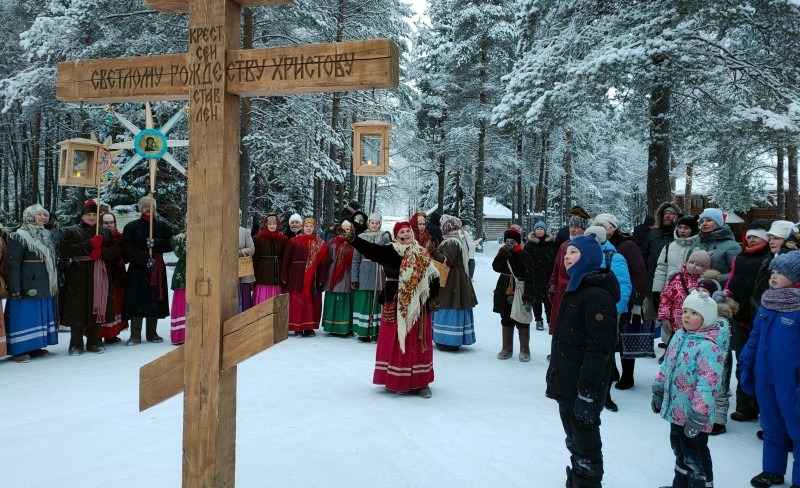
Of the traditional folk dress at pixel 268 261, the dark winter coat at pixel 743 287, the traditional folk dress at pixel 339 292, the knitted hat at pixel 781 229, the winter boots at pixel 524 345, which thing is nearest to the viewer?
the knitted hat at pixel 781 229

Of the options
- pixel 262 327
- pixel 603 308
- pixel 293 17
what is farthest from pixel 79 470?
pixel 293 17

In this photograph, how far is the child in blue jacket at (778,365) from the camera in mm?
4020

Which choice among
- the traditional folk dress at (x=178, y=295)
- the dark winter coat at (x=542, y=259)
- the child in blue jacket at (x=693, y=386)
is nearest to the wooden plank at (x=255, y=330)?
the child in blue jacket at (x=693, y=386)

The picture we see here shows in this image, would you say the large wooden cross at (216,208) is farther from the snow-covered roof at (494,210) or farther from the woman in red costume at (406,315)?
the snow-covered roof at (494,210)

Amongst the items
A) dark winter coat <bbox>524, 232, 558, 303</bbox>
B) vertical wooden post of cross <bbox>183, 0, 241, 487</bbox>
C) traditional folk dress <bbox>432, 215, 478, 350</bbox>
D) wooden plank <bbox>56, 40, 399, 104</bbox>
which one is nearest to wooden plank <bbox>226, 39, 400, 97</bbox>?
wooden plank <bbox>56, 40, 399, 104</bbox>

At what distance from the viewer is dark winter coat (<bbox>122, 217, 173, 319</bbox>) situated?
8453 mm

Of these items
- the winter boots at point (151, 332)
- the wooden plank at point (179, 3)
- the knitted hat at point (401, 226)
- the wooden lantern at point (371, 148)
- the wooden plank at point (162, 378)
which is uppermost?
the wooden lantern at point (371, 148)

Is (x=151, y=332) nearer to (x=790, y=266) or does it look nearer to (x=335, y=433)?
(x=335, y=433)

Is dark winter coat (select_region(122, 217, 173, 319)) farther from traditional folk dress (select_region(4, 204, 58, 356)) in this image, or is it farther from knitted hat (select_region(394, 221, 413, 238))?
knitted hat (select_region(394, 221, 413, 238))

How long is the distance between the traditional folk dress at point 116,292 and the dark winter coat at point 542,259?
688cm

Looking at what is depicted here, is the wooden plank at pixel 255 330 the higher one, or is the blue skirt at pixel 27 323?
the wooden plank at pixel 255 330

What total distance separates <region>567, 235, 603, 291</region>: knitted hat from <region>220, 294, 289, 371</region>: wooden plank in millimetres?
2039

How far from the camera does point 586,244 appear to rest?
3.76 metres

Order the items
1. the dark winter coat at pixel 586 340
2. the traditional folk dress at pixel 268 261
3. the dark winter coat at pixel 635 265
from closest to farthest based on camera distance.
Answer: the dark winter coat at pixel 586 340 → the dark winter coat at pixel 635 265 → the traditional folk dress at pixel 268 261
